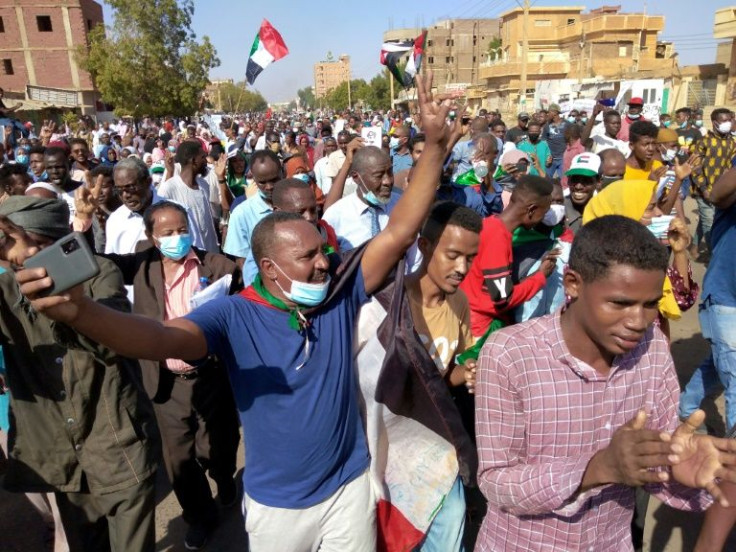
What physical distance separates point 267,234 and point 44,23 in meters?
50.2

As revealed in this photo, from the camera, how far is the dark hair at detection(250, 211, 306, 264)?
6.75 feet

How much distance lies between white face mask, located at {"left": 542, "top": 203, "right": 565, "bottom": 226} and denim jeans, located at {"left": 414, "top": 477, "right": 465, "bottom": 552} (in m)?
2.07

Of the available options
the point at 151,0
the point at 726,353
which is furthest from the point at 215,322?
the point at 151,0

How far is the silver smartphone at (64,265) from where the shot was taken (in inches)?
51.0

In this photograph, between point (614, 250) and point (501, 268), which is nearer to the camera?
point (614, 250)

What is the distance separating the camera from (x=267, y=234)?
2070mm

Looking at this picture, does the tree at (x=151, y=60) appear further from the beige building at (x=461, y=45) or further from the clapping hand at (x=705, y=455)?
the beige building at (x=461, y=45)

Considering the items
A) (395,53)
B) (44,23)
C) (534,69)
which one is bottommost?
(395,53)

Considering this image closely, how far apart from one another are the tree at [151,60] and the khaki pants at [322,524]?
31717 millimetres

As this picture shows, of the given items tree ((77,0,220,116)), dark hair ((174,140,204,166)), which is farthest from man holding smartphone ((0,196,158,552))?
tree ((77,0,220,116))

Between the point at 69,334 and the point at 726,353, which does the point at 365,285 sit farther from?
the point at 726,353

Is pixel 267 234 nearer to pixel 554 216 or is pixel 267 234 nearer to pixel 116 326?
pixel 116 326

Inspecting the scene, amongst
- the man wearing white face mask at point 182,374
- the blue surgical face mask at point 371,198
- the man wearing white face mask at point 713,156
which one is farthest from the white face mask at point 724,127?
the man wearing white face mask at point 182,374

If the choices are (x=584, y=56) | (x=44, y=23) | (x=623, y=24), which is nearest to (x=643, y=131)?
(x=584, y=56)
